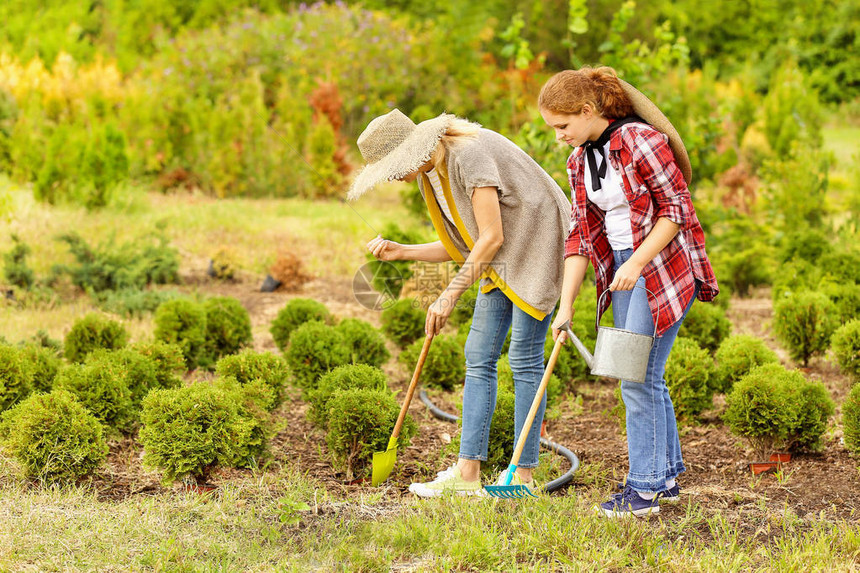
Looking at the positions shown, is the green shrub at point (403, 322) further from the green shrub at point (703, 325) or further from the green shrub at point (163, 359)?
the green shrub at point (703, 325)

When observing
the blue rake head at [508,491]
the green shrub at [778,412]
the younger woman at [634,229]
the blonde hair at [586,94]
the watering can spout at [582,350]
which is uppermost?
the blonde hair at [586,94]

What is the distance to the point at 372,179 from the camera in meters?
3.14

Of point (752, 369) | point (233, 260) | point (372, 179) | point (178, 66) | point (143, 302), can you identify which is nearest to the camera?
point (372, 179)

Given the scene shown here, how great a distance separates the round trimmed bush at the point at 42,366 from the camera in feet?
14.5

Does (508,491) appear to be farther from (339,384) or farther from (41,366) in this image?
(41,366)

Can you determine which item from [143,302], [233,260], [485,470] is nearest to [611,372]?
[485,470]

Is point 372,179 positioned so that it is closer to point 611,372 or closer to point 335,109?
point 611,372

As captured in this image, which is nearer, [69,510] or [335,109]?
[69,510]

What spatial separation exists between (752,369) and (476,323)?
1620 millimetres

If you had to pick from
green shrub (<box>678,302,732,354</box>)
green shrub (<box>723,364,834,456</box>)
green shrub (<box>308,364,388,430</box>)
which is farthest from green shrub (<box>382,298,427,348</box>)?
green shrub (<box>723,364,834,456</box>)

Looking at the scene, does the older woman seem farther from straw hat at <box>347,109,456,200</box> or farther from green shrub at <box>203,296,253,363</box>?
green shrub at <box>203,296,253,363</box>

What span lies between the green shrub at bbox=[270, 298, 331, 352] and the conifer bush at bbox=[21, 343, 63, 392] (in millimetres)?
1500

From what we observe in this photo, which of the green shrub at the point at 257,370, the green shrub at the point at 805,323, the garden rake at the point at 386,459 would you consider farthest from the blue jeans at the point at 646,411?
the green shrub at the point at 805,323

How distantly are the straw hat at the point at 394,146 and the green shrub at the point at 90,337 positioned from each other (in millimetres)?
2454
